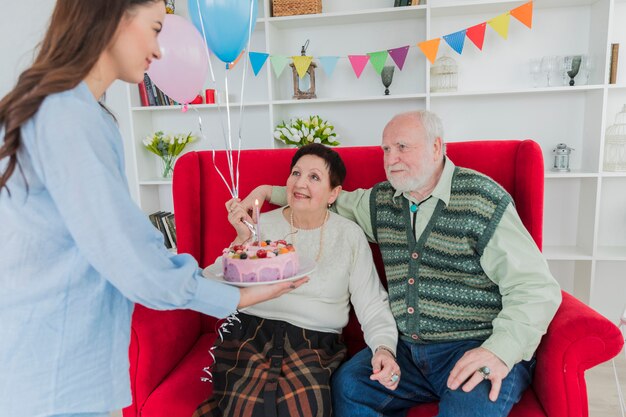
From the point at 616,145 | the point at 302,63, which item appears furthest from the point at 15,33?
the point at 616,145

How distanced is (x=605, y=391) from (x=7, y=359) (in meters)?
2.43

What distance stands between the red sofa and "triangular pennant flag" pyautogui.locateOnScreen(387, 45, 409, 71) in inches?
53.4

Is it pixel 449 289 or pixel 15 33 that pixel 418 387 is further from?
pixel 15 33

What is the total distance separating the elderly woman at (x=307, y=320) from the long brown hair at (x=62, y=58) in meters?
0.82

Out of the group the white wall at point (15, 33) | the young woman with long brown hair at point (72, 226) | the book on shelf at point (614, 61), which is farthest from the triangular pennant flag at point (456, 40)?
the white wall at point (15, 33)

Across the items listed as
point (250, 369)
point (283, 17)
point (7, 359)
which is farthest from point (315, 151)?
point (283, 17)

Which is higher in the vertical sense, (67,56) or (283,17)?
(283,17)

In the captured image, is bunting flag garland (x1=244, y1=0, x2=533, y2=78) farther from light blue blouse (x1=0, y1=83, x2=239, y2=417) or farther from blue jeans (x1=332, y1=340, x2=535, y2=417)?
light blue blouse (x1=0, y1=83, x2=239, y2=417)

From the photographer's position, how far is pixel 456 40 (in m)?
2.89

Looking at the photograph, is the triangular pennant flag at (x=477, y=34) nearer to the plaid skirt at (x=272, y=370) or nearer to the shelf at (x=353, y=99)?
the shelf at (x=353, y=99)

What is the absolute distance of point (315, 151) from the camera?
171cm

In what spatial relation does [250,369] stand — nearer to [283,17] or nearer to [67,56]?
[67,56]

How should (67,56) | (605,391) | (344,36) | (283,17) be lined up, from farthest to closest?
1. (344,36)
2. (283,17)
3. (605,391)
4. (67,56)

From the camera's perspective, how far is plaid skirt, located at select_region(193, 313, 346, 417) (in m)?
1.30
